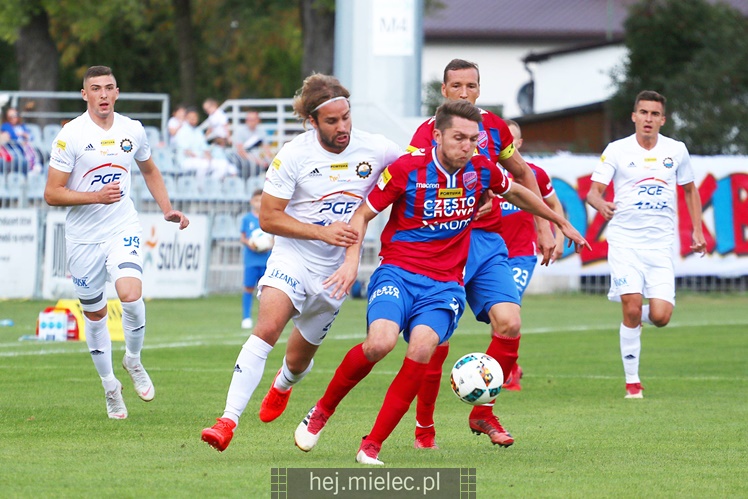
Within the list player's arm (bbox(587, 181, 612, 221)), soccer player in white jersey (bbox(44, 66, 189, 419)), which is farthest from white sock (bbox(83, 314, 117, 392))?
player's arm (bbox(587, 181, 612, 221))

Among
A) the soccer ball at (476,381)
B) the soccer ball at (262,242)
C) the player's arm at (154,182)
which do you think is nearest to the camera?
the soccer ball at (476,381)

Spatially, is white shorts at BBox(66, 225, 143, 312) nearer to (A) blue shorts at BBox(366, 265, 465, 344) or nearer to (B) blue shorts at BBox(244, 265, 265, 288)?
(A) blue shorts at BBox(366, 265, 465, 344)

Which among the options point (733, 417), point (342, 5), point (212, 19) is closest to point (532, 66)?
point (212, 19)

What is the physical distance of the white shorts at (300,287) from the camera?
831 centimetres

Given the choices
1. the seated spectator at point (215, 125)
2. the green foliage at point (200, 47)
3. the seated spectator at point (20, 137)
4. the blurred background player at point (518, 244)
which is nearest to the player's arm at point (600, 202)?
the blurred background player at point (518, 244)

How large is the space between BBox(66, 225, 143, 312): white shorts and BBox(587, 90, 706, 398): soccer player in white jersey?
3.93 meters

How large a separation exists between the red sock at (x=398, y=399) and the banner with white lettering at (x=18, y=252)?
48.4ft

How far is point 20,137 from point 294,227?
1801 centimetres

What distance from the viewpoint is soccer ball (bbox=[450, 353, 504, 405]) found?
8.23 meters

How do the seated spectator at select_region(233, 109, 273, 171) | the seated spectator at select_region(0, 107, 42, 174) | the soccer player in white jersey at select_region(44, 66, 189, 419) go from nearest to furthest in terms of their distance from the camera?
the soccer player in white jersey at select_region(44, 66, 189, 419) → the seated spectator at select_region(0, 107, 42, 174) → the seated spectator at select_region(233, 109, 273, 171)

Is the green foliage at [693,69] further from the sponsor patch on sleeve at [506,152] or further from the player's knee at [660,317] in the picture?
the sponsor patch on sleeve at [506,152]

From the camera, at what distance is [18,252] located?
854 inches

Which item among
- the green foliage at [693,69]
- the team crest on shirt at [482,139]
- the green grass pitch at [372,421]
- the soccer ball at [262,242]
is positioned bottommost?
the green grass pitch at [372,421]

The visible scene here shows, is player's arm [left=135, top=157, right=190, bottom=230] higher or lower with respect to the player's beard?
lower
